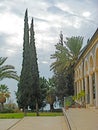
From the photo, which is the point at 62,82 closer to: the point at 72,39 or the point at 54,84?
the point at 54,84

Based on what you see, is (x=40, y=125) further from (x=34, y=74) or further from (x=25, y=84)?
(x=34, y=74)

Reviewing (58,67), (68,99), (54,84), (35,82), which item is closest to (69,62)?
(58,67)

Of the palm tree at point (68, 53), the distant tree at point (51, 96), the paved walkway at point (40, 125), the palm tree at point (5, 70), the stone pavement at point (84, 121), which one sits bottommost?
the paved walkway at point (40, 125)

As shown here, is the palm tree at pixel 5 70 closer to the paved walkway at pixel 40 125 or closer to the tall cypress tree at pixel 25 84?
the tall cypress tree at pixel 25 84

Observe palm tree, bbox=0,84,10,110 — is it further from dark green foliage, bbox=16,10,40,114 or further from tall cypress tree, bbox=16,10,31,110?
tall cypress tree, bbox=16,10,31,110

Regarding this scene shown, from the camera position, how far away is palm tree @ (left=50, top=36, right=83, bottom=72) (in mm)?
47688

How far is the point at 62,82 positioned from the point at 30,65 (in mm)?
11535

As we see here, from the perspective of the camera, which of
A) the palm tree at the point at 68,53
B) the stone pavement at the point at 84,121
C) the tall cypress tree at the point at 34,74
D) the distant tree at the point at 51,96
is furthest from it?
the distant tree at the point at 51,96

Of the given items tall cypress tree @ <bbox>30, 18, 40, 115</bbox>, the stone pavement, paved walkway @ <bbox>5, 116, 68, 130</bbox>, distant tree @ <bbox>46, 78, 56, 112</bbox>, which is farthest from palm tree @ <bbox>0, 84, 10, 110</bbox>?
the stone pavement

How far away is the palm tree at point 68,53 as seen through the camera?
47.7 m

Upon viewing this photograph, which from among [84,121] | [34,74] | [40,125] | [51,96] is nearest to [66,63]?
[51,96]

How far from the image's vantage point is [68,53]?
4831cm

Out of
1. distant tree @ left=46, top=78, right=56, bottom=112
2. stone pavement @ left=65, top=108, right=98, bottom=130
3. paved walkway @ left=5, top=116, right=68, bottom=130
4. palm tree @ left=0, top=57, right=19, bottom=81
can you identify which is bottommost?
paved walkway @ left=5, top=116, right=68, bottom=130

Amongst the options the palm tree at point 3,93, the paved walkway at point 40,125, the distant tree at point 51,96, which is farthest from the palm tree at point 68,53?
the paved walkway at point 40,125
